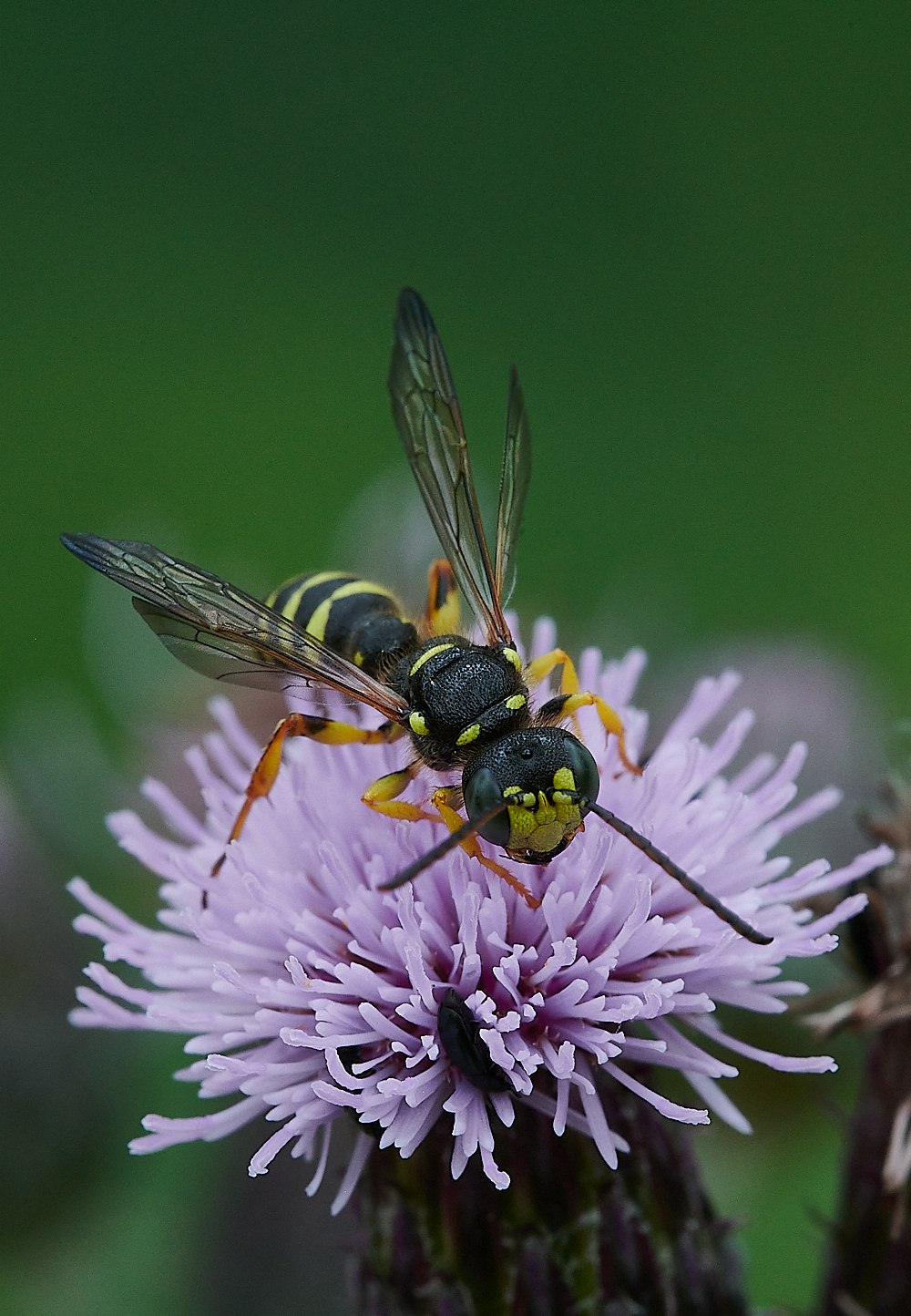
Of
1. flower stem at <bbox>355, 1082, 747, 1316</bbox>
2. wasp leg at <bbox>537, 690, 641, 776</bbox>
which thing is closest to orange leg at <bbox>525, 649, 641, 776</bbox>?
wasp leg at <bbox>537, 690, 641, 776</bbox>

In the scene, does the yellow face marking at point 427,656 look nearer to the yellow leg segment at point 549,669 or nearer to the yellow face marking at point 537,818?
the yellow leg segment at point 549,669

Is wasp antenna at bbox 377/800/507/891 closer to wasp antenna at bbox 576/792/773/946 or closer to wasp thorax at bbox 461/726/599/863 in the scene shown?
wasp thorax at bbox 461/726/599/863

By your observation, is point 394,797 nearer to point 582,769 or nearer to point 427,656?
point 427,656

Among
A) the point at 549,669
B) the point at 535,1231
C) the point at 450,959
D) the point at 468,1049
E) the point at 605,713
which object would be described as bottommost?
the point at 535,1231

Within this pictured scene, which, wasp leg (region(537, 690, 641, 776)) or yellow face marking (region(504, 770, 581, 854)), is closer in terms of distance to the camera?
yellow face marking (region(504, 770, 581, 854))

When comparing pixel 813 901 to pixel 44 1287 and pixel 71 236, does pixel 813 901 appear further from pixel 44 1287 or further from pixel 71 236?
pixel 71 236

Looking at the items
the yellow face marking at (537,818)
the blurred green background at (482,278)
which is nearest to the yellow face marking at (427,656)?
the yellow face marking at (537,818)

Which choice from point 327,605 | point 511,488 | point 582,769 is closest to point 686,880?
point 582,769
